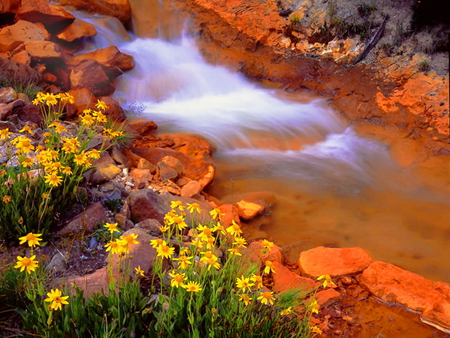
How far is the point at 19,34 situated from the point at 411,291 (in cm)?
745

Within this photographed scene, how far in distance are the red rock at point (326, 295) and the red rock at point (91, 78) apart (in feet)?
17.9

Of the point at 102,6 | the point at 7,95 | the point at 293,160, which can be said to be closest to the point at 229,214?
the point at 293,160

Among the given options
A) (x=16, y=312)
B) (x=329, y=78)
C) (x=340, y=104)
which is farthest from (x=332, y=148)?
(x=16, y=312)

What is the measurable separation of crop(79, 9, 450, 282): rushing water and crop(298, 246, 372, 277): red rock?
1.26 feet

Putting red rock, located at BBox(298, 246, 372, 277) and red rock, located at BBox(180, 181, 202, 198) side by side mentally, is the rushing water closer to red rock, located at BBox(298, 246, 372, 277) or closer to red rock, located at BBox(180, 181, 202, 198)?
red rock, located at BBox(298, 246, 372, 277)

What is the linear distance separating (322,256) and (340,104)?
5209 millimetres

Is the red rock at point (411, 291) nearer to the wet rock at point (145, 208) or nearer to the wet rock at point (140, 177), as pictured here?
the wet rock at point (145, 208)

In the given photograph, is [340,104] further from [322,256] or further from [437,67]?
[322,256]

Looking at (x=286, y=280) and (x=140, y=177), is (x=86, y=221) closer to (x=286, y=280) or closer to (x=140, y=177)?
(x=140, y=177)

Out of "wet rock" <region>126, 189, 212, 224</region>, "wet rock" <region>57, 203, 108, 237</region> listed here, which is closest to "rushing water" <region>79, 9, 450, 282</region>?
"wet rock" <region>126, 189, 212, 224</region>

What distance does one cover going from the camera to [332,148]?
7.52 m

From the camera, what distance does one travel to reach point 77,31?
833 cm

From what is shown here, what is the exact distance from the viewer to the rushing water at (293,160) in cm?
495

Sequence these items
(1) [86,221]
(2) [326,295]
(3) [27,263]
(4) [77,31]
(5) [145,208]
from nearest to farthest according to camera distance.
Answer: (3) [27,263]
(1) [86,221]
(2) [326,295]
(5) [145,208]
(4) [77,31]
